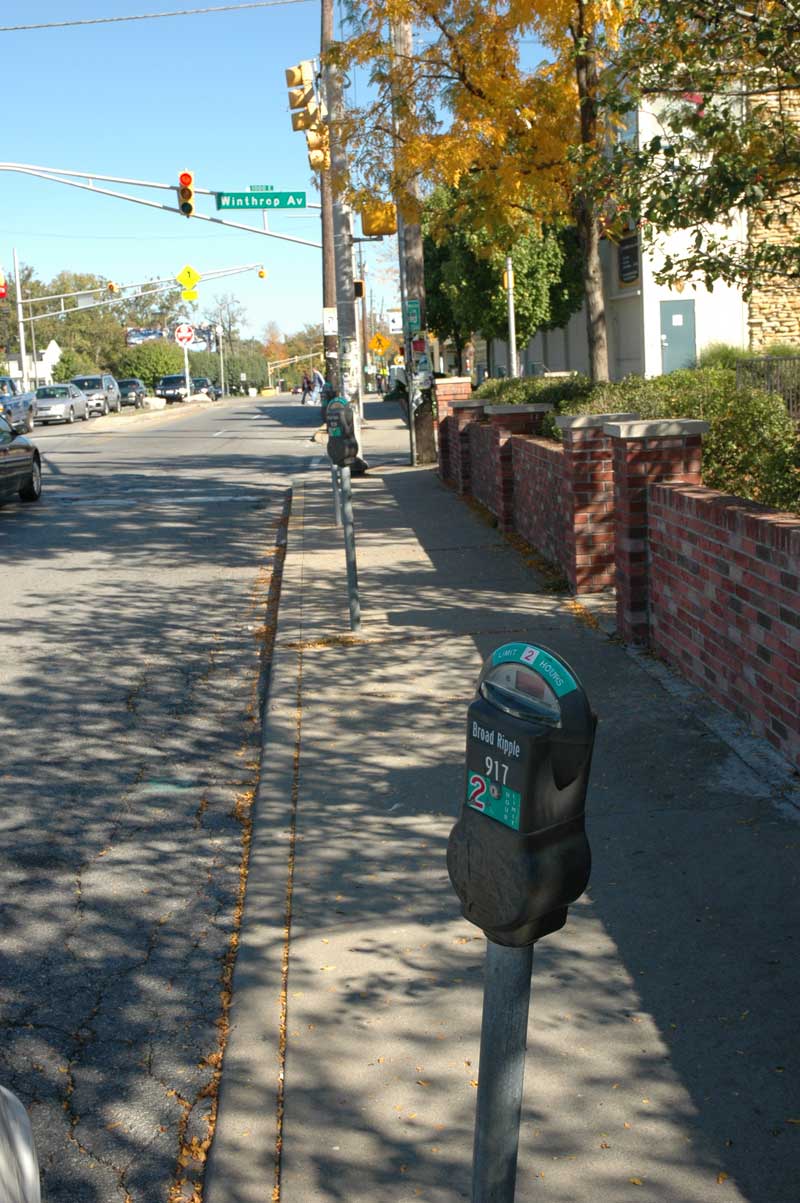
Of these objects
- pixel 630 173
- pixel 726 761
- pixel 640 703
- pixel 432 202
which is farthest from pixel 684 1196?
pixel 432 202

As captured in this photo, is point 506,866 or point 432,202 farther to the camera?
point 432,202

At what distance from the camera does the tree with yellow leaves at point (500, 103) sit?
12.8 meters

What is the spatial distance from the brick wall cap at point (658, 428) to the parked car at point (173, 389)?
68.6 meters

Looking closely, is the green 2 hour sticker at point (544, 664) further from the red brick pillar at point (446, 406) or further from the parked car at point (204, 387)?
the parked car at point (204, 387)

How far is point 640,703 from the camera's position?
6562 millimetres

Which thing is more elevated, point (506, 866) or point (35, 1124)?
point (506, 866)

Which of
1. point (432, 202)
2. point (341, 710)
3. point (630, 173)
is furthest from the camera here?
point (432, 202)

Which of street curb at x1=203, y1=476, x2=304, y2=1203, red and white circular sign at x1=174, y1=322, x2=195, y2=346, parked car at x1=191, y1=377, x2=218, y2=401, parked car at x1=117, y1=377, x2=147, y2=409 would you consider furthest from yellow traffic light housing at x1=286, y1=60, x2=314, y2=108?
parked car at x1=191, y1=377, x2=218, y2=401

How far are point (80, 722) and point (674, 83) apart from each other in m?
5.73

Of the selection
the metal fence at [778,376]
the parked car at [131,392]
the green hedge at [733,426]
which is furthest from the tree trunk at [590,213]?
the parked car at [131,392]

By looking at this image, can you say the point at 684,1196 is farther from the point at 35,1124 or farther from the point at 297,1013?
the point at 35,1124

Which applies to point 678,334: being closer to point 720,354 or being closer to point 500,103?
point 720,354

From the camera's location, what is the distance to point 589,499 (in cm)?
898

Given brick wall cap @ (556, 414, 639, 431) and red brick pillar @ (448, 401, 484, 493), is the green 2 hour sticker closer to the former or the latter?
brick wall cap @ (556, 414, 639, 431)
